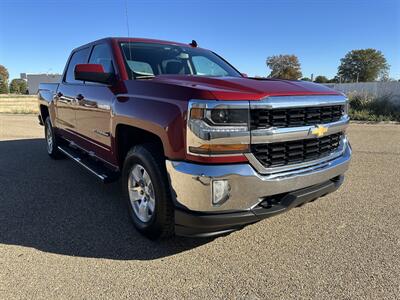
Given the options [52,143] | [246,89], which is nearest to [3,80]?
[52,143]

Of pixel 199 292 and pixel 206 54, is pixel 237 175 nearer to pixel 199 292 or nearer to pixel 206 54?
pixel 199 292

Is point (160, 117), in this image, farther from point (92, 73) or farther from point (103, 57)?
point (103, 57)

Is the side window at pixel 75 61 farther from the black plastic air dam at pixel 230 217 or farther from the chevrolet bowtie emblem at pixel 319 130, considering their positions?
the chevrolet bowtie emblem at pixel 319 130

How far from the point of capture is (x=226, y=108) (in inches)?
100

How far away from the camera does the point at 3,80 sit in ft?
322

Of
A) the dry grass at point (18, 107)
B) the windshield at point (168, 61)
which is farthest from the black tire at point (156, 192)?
the dry grass at point (18, 107)

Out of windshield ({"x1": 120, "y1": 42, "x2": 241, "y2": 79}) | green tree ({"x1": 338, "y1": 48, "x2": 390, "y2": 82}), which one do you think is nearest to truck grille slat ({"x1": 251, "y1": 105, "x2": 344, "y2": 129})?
windshield ({"x1": 120, "y1": 42, "x2": 241, "y2": 79})

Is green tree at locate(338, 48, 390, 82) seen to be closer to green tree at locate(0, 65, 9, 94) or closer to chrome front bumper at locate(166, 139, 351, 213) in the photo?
chrome front bumper at locate(166, 139, 351, 213)

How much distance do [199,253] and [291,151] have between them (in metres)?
1.20

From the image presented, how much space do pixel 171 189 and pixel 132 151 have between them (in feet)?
2.52

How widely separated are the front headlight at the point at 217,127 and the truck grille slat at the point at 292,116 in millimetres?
106

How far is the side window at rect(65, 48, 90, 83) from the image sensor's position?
16.8 feet

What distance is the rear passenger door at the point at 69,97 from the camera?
4.99m

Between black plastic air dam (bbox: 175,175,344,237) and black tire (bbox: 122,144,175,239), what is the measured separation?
21cm
